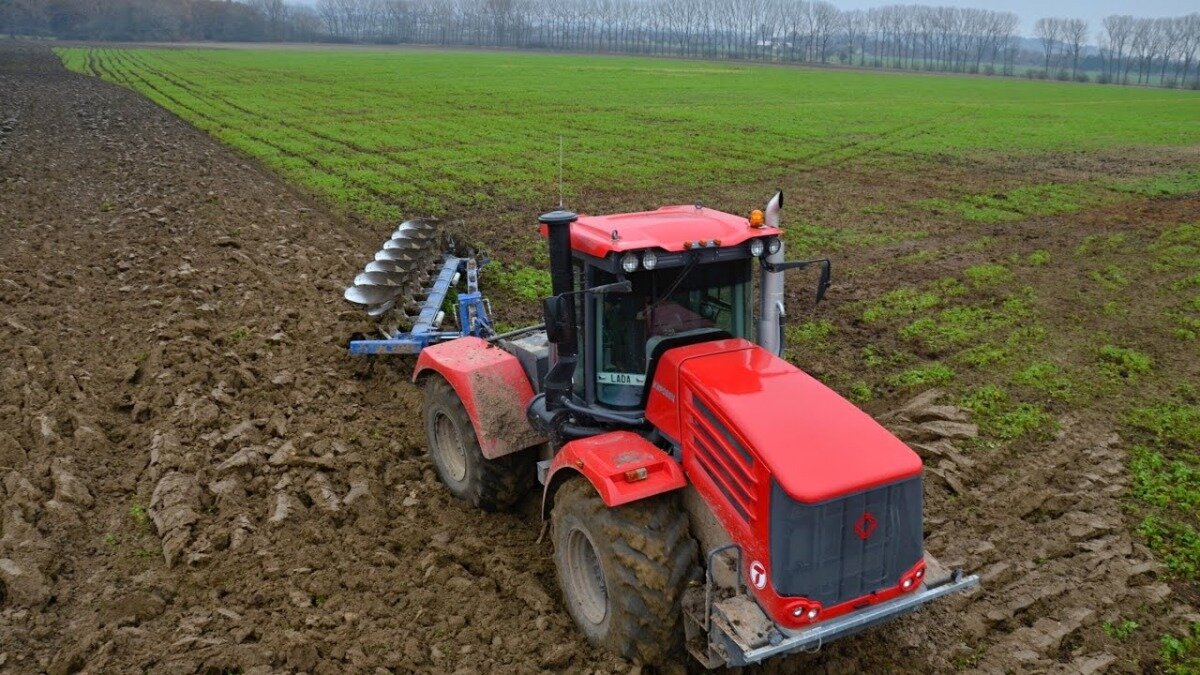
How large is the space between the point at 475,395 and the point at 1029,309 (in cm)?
917

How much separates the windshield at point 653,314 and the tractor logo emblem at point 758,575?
147 cm

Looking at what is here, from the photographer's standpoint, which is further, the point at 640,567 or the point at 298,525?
the point at 298,525

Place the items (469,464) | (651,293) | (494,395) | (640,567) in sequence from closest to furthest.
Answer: (640,567) → (651,293) → (494,395) → (469,464)

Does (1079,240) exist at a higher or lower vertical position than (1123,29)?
lower

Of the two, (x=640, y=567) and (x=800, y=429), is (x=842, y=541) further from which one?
(x=640, y=567)

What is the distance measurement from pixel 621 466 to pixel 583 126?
31.2m

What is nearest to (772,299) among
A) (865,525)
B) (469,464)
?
(865,525)

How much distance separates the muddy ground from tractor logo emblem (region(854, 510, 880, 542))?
1203 millimetres

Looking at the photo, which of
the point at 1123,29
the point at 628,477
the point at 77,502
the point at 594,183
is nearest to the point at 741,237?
the point at 628,477

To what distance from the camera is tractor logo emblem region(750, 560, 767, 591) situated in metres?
4.54

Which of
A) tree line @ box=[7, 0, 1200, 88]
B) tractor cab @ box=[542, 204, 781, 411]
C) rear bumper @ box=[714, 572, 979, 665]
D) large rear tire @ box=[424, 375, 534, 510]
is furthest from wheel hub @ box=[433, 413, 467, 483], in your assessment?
tree line @ box=[7, 0, 1200, 88]

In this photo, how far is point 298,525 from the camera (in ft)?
22.3

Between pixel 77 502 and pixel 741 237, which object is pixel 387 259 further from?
pixel 741 237

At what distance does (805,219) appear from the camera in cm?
1880
